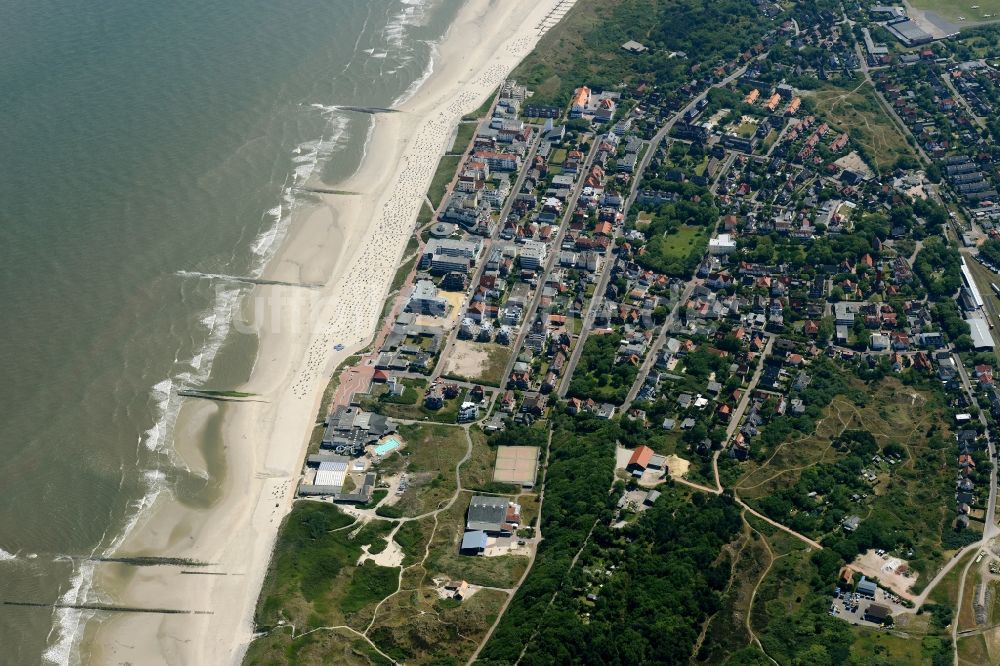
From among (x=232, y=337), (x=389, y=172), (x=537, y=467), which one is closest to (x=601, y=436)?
(x=537, y=467)

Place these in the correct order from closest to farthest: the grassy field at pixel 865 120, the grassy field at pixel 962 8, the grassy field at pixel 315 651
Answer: the grassy field at pixel 315 651
the grassy field at pixel 865 120
the grassy field at pixel 962 8

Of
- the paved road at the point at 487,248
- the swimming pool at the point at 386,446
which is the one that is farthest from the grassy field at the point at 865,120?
the swimming pool at the point at 386,446

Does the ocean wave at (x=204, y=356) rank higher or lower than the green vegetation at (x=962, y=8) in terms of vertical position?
lower

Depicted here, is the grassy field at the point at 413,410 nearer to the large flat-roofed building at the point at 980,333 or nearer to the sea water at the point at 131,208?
the sea water at the point at 131,208

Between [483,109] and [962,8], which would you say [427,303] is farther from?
[962,8]

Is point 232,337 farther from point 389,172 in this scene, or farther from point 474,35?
point 474,35

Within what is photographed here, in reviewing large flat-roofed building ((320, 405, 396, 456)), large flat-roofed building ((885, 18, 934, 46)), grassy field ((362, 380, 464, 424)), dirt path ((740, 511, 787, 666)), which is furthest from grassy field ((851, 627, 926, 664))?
large flat-roofed building ((885, 18, 934, 46))

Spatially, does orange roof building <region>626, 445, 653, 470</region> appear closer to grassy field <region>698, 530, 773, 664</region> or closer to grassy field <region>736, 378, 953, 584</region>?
grassy field <region>736, 378, 953, 584</region>

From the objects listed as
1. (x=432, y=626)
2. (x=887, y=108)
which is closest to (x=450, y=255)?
(x=432, y=626)
